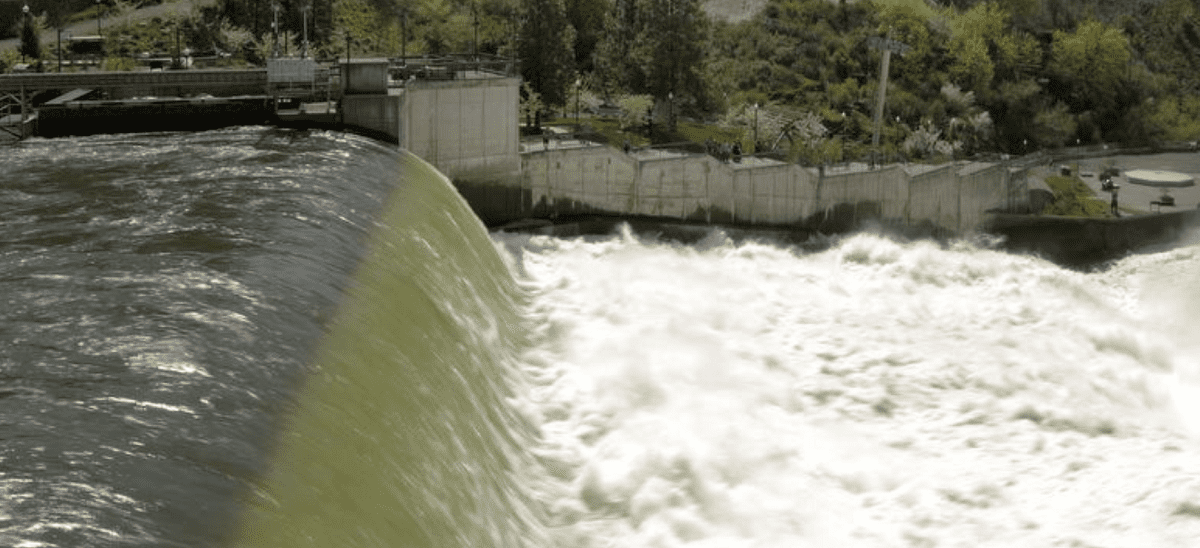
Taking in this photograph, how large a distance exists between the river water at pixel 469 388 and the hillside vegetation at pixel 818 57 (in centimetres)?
3425

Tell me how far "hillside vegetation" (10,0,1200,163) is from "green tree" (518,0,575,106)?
0.30 ft

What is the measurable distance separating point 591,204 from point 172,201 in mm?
19661

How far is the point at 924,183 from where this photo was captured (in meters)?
46.7

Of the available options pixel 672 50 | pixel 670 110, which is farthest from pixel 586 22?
pixel 670 110

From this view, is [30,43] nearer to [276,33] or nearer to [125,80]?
[276,33]

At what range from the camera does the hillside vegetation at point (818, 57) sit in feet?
237

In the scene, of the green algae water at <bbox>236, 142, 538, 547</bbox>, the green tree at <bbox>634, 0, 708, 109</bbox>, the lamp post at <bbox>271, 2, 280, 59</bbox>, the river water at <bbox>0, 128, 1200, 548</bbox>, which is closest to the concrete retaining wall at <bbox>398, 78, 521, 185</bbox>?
the river water at <bbox>0, 128, 1200, 548</bbox>

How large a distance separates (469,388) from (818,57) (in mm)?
77385

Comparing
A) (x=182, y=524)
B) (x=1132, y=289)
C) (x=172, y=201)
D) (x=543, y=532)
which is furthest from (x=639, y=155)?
(x=182, y=524)

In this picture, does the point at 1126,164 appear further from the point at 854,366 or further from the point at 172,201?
the point at 172,201

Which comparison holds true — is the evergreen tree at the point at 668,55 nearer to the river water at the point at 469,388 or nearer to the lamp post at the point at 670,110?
the lamp post at the point at 670,110

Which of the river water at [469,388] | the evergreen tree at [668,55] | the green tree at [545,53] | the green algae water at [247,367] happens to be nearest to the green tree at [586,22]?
the evergreen tree at [668,55]

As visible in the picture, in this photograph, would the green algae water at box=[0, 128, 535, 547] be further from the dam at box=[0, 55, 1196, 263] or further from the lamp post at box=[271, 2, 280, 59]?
the lamp post at box=[271, 2, 280, 59]

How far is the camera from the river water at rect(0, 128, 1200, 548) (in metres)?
12.8
